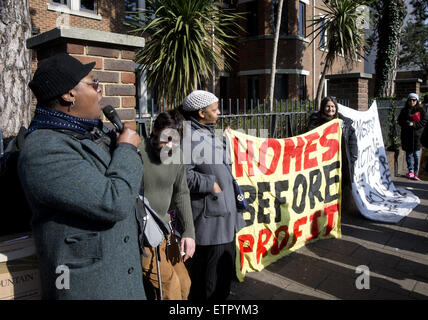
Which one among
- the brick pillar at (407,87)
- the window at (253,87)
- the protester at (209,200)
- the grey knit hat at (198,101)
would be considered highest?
the window at (253,87)

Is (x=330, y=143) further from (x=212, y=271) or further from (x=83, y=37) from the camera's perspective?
(x=83, y=37)

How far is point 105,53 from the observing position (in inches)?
106

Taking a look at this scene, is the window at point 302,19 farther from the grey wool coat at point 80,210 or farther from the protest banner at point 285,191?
the grey wool coat at point 80,210

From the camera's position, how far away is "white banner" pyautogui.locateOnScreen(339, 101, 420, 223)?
5.43 metres

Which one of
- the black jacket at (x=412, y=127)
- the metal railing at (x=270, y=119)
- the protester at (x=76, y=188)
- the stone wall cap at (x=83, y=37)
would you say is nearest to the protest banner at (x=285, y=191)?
the metal railing at (x=270, y=119)

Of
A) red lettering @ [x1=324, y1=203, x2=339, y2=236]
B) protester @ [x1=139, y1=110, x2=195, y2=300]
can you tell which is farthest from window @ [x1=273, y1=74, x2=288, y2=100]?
protester @ [x1=139, y1=110, x2=195, y2=300]

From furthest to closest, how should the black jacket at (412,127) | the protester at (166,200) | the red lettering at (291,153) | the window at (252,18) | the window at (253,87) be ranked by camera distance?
the window at (253,87) → the window at (252,18) → the black jacket at (412,127) → the red lettering at (291,153) → the protester at (166,200)

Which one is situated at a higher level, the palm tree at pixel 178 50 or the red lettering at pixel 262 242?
the palm tree at pixel 178 50

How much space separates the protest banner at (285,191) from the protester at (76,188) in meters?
2.00

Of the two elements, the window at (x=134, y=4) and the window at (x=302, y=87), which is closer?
the window at (x=134, y=4)

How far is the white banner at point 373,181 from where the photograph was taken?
5.43m

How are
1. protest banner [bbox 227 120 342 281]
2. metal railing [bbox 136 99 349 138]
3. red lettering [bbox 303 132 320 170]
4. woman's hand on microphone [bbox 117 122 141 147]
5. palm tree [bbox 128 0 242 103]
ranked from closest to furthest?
woman's hand on microphone [bbox 117 122 141 147]
protest banner [bbox 227 120 342 281]
red lettering [bbox 303 132 320 170]
metal railing [bbox 136 99 349 138]
palm tree [bbox 128 0 242 103]

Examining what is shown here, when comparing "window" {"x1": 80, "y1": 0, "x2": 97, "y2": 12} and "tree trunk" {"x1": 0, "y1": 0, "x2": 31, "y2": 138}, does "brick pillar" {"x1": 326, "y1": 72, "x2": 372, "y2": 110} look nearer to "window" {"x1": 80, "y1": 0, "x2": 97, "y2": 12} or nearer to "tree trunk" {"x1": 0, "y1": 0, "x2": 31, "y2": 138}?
"tree trunk" {"x1": 0, "y1": 0, "x2": 31, "y2": 138}
